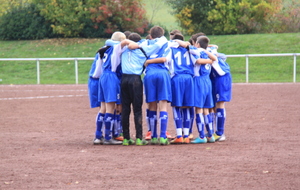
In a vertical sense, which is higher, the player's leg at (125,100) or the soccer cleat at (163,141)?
the player's leg at (125,100)

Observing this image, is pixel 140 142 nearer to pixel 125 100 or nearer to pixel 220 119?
pixel 125 100

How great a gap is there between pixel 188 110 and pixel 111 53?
5.44 ft

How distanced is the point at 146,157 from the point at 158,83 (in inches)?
60.9

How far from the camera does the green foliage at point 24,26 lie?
40.5 meters

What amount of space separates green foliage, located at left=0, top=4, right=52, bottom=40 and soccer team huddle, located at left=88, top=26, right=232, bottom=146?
31.0 metres

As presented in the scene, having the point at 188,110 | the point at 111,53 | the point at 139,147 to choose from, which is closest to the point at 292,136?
the point at 188,110

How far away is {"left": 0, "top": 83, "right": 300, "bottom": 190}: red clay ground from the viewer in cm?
705

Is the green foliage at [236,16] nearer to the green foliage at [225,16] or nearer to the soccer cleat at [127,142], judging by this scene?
the green foliage at [225,16]

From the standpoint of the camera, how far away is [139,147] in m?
9.87

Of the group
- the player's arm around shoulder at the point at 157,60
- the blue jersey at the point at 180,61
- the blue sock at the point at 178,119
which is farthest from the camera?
the blue sock at the point at 178,119

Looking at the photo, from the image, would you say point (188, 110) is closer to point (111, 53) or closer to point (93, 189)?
point (111, 53)

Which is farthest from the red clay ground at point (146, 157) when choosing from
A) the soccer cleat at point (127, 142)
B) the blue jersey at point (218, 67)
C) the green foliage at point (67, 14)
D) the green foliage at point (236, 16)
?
the green foliage at point (236, 16)

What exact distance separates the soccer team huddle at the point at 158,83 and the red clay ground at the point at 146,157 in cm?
41

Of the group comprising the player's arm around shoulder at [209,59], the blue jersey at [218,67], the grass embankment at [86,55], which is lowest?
the grass embankment at [86,55]
